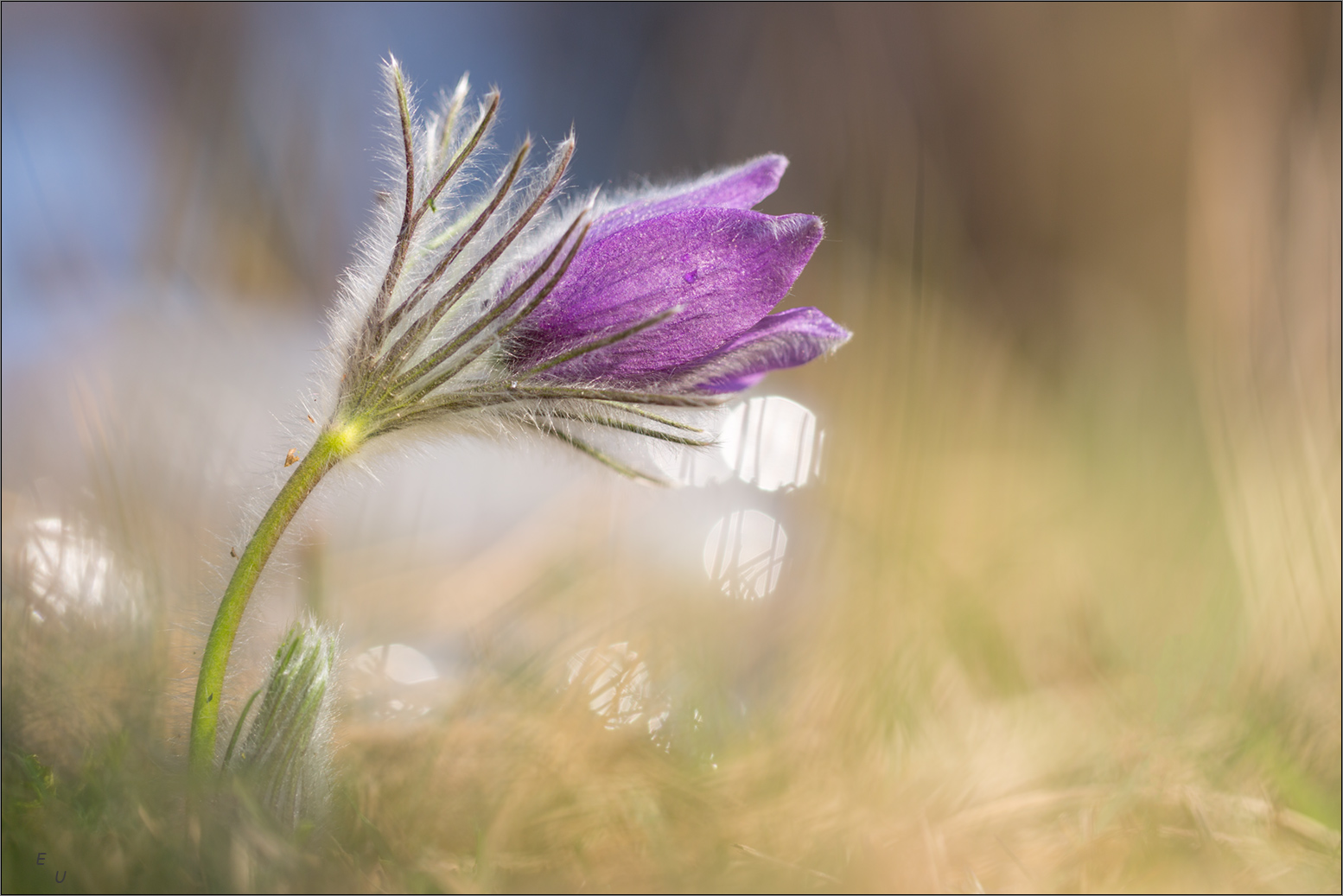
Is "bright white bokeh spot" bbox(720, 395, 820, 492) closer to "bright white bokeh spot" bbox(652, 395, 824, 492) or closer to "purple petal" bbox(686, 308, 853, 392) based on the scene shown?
"bright white bokeh spot" bbox(652, 395, 824, 492)

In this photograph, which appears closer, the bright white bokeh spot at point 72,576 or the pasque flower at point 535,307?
the pasque flower at point 535,307

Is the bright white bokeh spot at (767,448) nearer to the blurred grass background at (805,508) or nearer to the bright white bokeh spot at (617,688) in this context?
the blurred grass background at (805,508)

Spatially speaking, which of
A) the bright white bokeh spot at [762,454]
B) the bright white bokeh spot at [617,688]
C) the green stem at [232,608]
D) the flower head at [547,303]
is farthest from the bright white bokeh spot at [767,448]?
the green stem at [232,608]

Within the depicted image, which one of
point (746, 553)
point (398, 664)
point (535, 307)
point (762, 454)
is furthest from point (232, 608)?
point (762, 454)

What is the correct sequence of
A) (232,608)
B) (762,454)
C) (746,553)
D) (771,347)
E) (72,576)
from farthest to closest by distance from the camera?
(762,454)
(746,553)
(72,576)
(771,347)
(232,608)

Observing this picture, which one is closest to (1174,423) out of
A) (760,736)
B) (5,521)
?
(760,736)

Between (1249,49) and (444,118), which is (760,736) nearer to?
(444,118)

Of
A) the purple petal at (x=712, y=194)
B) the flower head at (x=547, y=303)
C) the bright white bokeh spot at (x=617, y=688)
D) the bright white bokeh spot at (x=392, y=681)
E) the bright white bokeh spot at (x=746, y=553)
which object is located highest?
the purple petal at (x=712, y=194)

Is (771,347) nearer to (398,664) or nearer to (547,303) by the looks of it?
(547,303)
